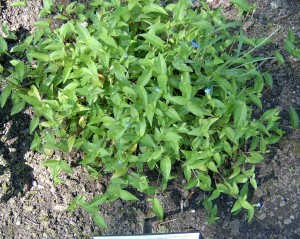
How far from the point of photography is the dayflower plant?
6.60ft

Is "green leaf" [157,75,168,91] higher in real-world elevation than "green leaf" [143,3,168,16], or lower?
lower

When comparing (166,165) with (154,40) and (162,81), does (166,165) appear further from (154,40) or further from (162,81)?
(154,40)

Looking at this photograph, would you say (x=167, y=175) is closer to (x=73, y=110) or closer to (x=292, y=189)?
(x=73, y=110)

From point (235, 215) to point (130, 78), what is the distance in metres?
0.83

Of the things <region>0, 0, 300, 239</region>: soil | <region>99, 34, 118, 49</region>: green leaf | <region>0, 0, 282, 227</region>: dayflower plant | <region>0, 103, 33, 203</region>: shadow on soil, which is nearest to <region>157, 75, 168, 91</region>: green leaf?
<region>0, 0, 282, 227</region>: dayflower plant

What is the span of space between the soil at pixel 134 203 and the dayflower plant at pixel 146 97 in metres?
0.13

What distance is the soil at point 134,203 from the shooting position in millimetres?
2344

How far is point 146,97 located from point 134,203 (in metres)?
0.65

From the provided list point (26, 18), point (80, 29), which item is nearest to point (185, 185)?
point (80, 29)

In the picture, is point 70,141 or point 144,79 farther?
point 70,141

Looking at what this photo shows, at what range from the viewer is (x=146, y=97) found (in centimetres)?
195

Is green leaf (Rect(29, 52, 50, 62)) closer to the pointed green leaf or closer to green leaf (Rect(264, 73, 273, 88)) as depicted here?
the pointed green leaf

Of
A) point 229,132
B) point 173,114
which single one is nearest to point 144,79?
point 173,114

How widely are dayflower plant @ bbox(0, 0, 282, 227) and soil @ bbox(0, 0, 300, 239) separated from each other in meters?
0.13
